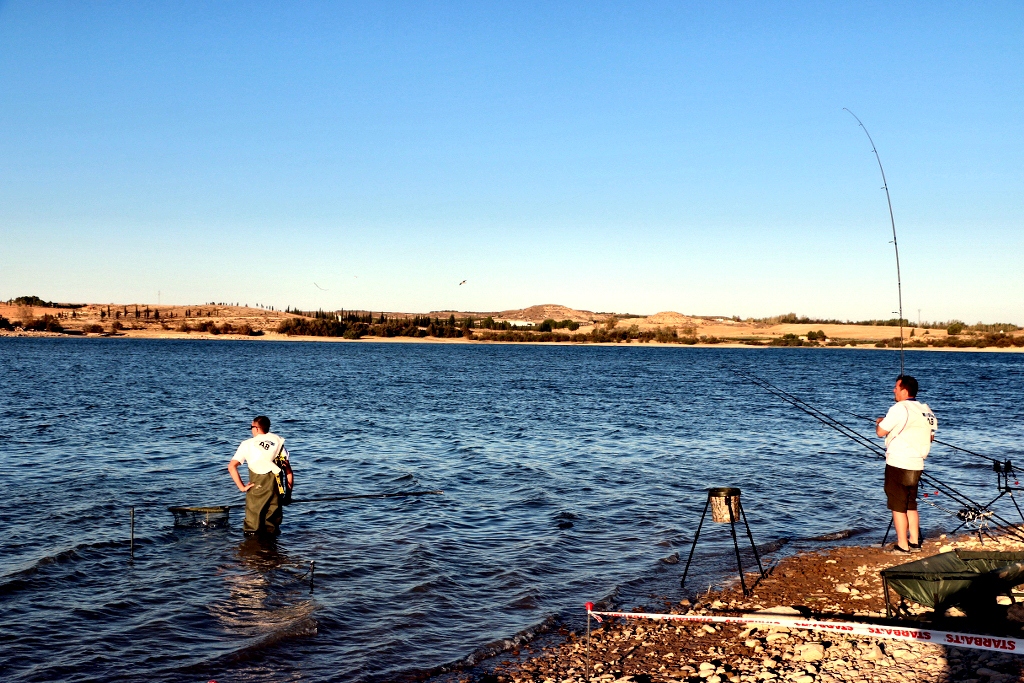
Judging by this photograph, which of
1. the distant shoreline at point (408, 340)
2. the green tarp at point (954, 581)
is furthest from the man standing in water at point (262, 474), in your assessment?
the distant shoreline at point (408, 340)

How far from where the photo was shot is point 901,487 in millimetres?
9656

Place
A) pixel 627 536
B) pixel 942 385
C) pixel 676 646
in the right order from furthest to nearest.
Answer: pixel 942 385 → pixel 627 536 → pixel 676 646

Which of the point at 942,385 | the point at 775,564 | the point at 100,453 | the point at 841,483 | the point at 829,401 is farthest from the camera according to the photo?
the point at 942,385

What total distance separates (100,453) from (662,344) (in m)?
177

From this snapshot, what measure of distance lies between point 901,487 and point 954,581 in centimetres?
274

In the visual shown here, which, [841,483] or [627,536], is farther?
[841,483]

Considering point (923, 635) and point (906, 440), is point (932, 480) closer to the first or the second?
point (906, 440)

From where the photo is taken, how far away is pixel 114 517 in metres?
14.0

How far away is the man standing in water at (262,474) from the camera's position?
456 inches

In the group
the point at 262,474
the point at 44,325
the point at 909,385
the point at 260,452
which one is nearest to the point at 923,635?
the point at 909,385

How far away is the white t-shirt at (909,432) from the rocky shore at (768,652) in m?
1.54

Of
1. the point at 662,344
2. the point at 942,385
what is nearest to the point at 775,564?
the point at 942,385

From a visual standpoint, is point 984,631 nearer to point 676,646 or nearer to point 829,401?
point 676,646

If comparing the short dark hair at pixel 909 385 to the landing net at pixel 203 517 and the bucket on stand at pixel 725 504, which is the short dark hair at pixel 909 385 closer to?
the bucket on stand at pixel 725 504
